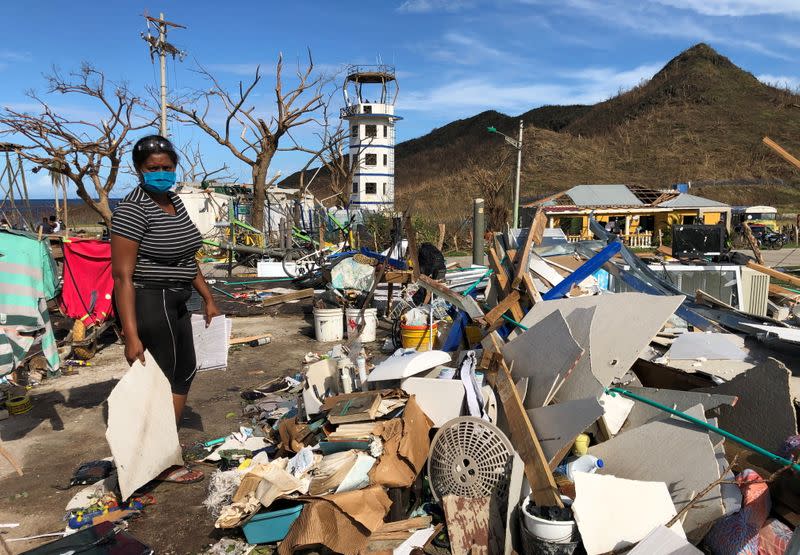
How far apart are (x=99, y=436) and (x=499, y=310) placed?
3.30m

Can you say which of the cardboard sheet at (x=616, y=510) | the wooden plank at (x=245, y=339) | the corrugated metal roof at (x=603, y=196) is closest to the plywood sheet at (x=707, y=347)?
the cardboard sheet at (x=616, y=510)

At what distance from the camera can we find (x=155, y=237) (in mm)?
3154

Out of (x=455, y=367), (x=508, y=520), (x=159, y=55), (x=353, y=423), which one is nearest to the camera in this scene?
(x=508, y=520)

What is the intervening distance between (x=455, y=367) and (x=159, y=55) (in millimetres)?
16794

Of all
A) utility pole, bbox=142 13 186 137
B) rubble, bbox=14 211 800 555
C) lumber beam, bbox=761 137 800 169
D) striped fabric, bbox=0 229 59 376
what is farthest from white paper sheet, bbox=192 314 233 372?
utility pole, bbox=142 13 186 137

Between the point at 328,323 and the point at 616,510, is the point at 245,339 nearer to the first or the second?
the point at 328,323

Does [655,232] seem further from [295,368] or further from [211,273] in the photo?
[295,368]

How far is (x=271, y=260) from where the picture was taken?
48.4 ft

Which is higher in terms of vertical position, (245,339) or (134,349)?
(134,349)

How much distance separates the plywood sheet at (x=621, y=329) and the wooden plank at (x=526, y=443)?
32 cm

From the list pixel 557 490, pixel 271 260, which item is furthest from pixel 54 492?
pixel 271 260

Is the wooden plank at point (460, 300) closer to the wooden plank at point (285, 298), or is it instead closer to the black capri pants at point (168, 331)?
the black capri pants at point (168, 331)

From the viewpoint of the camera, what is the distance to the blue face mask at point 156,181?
321cm

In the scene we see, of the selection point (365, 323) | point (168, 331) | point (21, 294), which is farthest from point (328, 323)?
point (168, 331)
